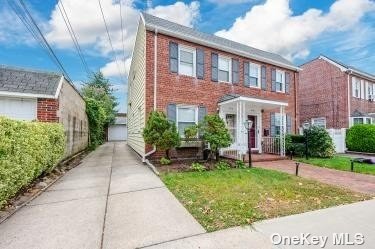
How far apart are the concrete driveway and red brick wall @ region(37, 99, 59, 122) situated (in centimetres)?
341

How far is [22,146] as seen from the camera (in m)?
5.29

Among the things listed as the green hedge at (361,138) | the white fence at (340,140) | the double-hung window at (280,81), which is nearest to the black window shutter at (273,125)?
the double-hung window at (280,81)

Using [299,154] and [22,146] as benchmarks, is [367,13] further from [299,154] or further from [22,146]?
[22,146]

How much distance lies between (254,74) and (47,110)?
10.7m

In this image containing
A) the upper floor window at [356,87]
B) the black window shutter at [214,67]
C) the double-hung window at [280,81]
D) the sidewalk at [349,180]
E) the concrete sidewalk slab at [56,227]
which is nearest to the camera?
the concrete sidewalk slab at [56,227]

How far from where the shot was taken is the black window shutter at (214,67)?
12.5 meters

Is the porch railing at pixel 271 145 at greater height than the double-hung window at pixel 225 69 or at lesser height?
lesser

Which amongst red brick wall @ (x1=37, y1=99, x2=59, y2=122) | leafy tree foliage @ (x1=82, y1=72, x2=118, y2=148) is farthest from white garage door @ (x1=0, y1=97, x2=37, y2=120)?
leafy tree foliage @ (x1=82, y1=72, x2=118, y2=148)

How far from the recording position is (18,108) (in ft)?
28.7

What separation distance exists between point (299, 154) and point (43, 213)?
12.4 metres

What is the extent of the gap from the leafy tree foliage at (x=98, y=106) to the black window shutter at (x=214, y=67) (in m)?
10.6

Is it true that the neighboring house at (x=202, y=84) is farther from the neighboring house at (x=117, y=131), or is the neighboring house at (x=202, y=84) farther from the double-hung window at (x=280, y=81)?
the neighboring house at (x=117, y=131)

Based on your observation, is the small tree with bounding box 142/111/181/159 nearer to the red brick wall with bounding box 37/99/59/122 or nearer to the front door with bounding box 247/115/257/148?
the red brick wall with bounding box 37/99/59/122

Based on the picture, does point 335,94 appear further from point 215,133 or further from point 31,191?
point 31,191
